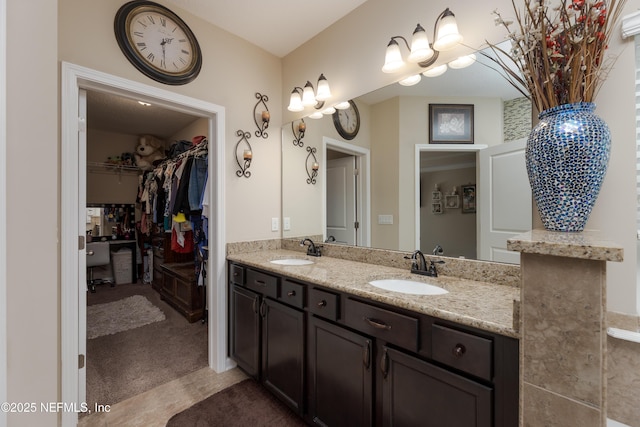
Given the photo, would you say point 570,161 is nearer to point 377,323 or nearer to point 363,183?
point 377,323

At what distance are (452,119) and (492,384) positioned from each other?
1.31 m

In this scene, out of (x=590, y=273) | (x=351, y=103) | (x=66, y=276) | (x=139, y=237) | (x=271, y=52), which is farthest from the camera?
(x=139, y=237)

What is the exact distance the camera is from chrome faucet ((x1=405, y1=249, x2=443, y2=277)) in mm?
1490

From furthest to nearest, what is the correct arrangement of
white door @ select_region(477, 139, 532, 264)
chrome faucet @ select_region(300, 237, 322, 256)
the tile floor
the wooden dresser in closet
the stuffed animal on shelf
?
1. the stuffed animal on shelf
2. the wooden dresser in closet
3. chrome faucet @ select_region(300, 237, 322, 256)
4. the tile floor
5. white door @ select_region(477, 139, 532, 264)

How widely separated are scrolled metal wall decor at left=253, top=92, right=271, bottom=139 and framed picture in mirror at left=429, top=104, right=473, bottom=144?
55.1 inches

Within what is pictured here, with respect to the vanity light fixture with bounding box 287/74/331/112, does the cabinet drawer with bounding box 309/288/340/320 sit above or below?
below

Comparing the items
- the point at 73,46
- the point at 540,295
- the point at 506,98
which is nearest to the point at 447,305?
the point at 540,295

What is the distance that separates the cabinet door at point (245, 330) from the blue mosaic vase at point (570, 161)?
5.35 ft

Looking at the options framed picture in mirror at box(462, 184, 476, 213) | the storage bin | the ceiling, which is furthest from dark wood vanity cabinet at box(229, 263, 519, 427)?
the storage bin

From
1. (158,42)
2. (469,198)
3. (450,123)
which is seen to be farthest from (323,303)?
(158,42)

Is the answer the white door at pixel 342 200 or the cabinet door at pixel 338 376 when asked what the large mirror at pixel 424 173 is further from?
the cabinet door at pixel 338 376

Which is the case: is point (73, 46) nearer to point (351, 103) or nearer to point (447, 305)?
point (351, 103)

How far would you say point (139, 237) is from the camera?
193 inches

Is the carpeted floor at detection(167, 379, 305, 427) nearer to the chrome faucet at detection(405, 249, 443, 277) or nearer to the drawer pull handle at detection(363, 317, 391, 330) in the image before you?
the drawer pull handle at detection(363, 317, 391, 330)
